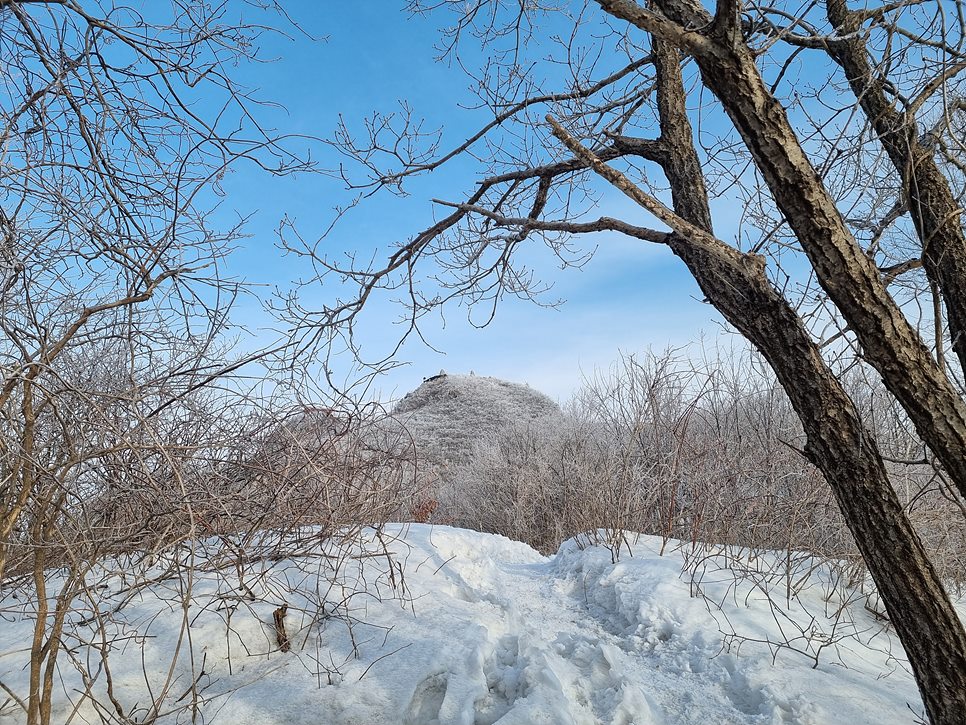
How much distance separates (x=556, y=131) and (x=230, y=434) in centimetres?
232

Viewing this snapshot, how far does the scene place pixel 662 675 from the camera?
3.82 metres

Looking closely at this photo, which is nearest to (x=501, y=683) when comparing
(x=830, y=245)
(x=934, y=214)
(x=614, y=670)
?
(x=614, y=670)

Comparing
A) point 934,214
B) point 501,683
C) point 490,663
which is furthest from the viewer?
point 490,663

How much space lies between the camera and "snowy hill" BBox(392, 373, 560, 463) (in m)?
16.8

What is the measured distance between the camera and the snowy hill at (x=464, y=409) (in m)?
16.8

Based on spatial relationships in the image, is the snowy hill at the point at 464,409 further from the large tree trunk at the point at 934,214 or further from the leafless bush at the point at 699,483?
the large tree trunk at the point at 934,214

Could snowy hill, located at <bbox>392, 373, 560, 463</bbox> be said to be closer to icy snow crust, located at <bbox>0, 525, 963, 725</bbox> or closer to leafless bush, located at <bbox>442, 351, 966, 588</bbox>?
leafless bush, located at <bbox>442, 351, 966, 588</bbox>

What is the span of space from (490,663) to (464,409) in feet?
48.9

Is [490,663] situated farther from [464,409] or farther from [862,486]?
[464,409]

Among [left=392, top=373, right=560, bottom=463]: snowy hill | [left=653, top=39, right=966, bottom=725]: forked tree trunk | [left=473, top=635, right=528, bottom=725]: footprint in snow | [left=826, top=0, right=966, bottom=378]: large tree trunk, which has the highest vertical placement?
[left=392, top=373, right=560, bottom=463]: snowy hill

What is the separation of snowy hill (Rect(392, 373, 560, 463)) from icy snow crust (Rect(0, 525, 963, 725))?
1093cm

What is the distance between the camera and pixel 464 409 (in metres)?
18.4

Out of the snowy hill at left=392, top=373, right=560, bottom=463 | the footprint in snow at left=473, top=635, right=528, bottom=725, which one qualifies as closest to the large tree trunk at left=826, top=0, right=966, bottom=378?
the footprint in snow at left=473, top=635, right=528, bottom=725

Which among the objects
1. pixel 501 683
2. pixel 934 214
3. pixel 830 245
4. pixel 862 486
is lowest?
pixel 501 683
